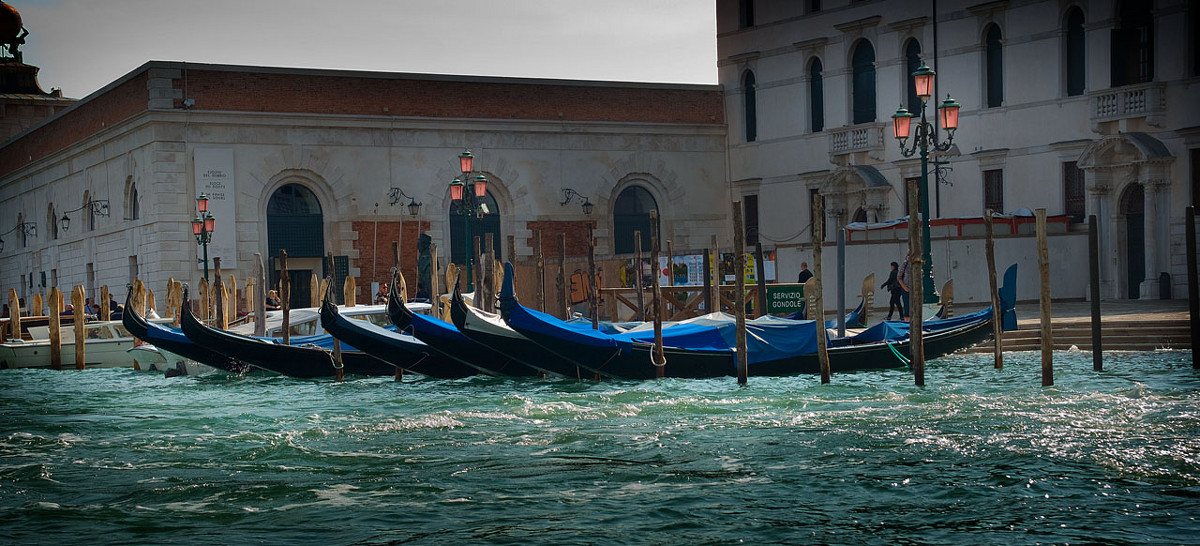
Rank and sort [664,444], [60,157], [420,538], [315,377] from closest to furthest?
1. [420,538]
2. [664,444]
3. [315,377]
4. [60,157]

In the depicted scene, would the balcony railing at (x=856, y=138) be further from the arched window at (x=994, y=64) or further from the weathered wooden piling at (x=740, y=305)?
the weathered wooden piling at (x=740, y=305)

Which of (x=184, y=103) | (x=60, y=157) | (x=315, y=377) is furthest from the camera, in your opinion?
(x=60, y=157)

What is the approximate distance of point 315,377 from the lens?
18.3 m

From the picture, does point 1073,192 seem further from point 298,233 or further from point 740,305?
point 298,233

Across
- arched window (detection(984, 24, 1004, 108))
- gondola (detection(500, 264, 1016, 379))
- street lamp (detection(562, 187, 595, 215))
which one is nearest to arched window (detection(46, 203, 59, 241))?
street lamp (detection(562, 187, 595, 215))

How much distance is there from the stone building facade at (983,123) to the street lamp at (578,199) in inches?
142

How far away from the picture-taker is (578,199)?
31.4 metres

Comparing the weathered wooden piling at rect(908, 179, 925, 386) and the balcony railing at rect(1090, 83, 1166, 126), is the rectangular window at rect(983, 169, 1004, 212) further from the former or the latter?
the weathered wooden piling at rect(908, 179, 925, 386)

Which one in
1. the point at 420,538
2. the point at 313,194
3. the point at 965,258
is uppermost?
the point at 313,194

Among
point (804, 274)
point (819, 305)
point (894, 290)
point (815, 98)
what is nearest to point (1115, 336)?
point (894, 290)

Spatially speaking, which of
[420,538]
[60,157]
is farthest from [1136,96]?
[60,157]

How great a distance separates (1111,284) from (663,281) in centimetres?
784

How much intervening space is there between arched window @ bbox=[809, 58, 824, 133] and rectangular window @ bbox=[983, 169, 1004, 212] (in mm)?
4357

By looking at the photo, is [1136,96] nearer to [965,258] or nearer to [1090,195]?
[1090,195]
